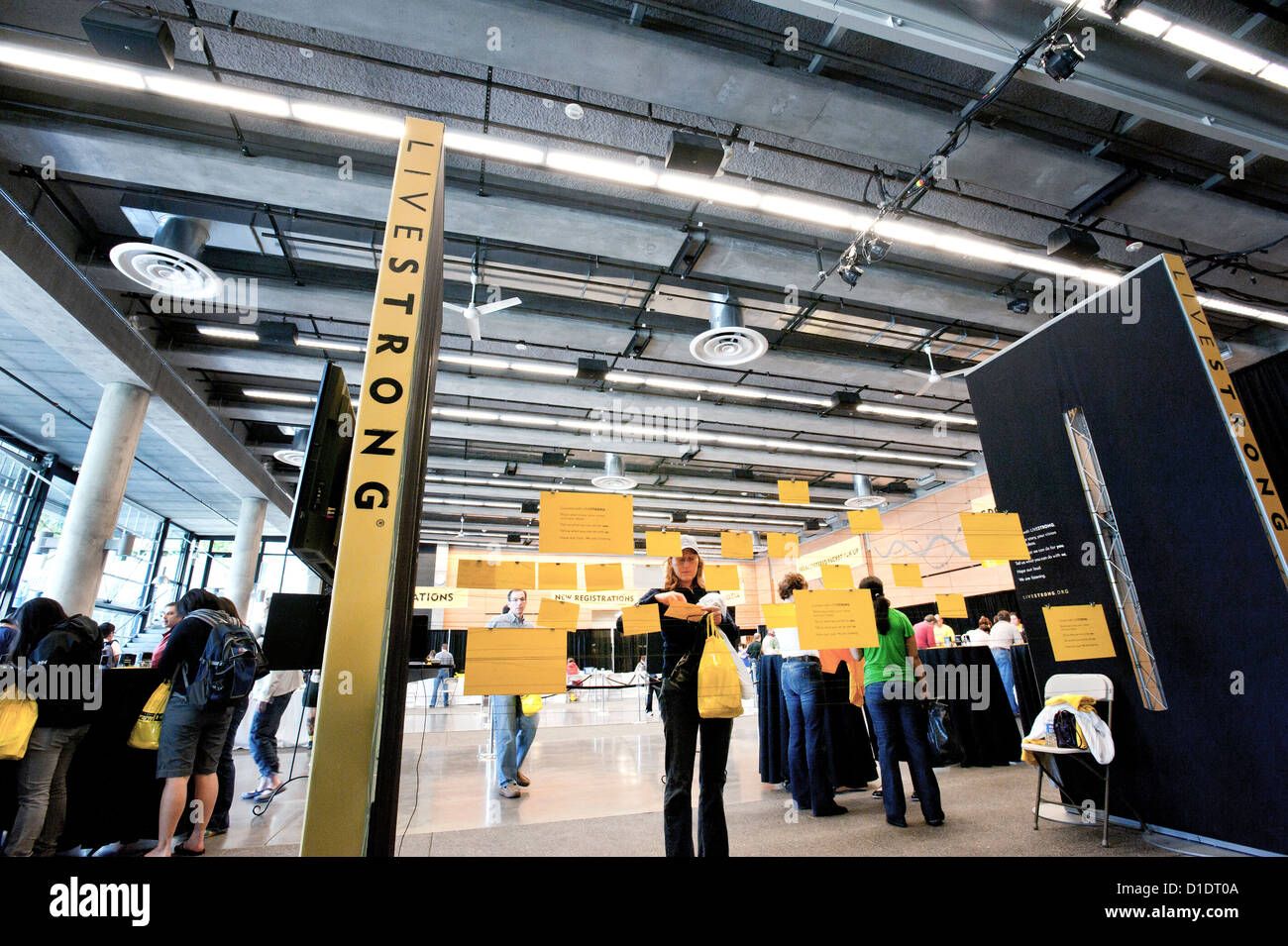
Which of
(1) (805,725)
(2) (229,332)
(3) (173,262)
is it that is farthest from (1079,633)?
(2) (229,332)

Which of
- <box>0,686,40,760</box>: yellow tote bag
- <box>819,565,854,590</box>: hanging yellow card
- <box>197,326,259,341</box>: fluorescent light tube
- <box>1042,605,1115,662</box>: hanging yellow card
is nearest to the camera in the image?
<box>0,686,40,760</box>: yellow tote bag

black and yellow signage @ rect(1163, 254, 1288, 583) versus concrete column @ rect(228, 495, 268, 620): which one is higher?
concrete column @ rect(228, 495, 268, 620)

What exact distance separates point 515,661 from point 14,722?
8.31ft

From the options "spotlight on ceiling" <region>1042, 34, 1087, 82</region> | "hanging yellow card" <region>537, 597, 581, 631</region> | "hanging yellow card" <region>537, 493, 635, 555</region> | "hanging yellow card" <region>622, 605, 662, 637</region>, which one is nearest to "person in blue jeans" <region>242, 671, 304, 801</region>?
"hanging yellow card" <region>537, 597, 581, 631</region>

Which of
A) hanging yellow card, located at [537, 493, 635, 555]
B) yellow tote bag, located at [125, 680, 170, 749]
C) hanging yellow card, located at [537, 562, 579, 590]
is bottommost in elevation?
yellow tote bag, located at [125, 680, 170, 749]

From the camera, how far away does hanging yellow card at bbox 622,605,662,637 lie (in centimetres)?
269

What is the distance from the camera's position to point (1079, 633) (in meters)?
3.46

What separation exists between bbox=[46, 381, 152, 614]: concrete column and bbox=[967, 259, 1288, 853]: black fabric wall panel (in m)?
9.44

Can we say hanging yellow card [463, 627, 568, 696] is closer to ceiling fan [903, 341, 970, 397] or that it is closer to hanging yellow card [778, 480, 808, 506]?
hanging yellow card [778, 480, 808, 506]

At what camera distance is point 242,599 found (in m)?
10.8

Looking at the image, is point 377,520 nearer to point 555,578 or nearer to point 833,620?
point 555,578

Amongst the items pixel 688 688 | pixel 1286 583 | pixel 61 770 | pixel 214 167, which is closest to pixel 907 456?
pixel 1286 583

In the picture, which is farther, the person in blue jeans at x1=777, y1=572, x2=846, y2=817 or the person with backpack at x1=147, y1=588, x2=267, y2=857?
the person in blue jeans at x1=777, y1=572, x2=846, y2=817
